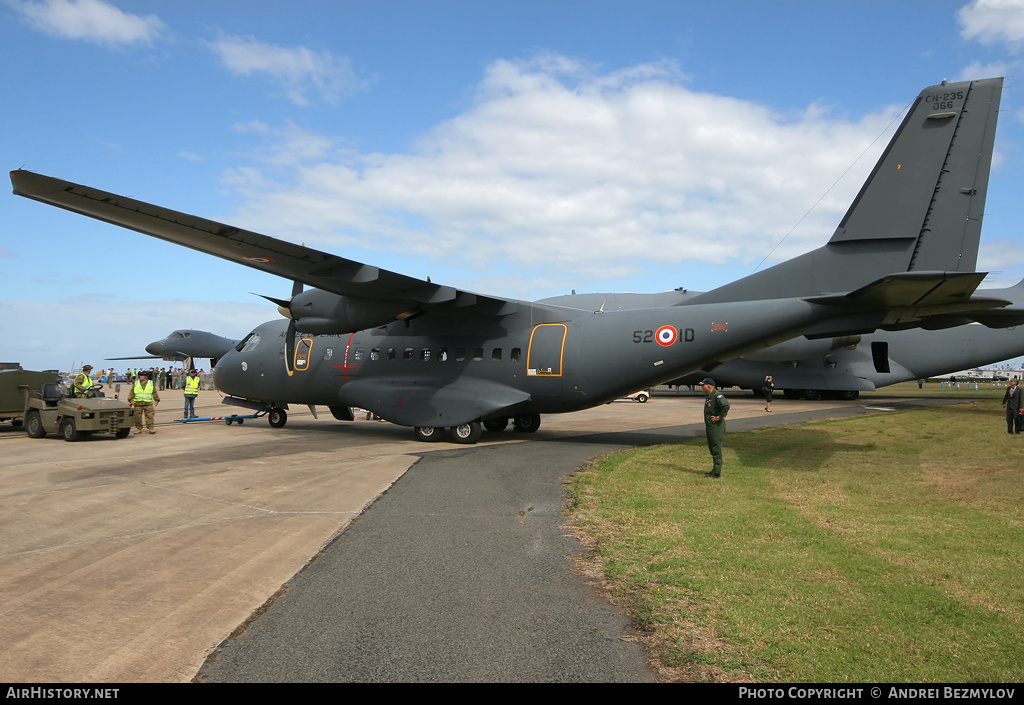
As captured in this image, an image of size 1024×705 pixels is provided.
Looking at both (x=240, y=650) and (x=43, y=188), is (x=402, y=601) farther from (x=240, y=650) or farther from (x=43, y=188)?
(x=43, y=188)

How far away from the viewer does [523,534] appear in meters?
7.13

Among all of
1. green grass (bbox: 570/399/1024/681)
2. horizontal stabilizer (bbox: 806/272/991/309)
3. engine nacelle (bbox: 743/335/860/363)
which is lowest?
green grass (bbox: 570/399/1024/681)

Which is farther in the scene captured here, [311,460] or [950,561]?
[311,460]

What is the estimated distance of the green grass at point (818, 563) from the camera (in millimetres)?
3951

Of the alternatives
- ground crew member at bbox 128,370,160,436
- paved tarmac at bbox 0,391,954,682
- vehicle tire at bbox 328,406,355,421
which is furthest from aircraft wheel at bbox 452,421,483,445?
ground crew member at bbox 128,370,160,436

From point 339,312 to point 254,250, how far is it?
274 centimetres

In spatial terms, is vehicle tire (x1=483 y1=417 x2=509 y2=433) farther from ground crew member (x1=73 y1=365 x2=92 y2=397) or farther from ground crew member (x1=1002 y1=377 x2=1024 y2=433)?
ground crew member (x1=1002 y1=377 x2=1024 y2=433)

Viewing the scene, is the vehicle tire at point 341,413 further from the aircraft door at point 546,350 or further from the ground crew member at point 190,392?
the aircraft door at point 546,350

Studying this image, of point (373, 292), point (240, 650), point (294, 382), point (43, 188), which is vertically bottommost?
point (240, 650)

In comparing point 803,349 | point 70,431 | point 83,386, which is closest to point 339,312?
point 70,431

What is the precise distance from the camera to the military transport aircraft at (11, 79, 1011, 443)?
1132 centimetres

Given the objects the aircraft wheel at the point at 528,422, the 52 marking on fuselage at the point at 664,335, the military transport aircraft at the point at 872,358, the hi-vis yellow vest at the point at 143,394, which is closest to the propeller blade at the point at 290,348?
the hi-vis yellow vest at the point at 143,394
